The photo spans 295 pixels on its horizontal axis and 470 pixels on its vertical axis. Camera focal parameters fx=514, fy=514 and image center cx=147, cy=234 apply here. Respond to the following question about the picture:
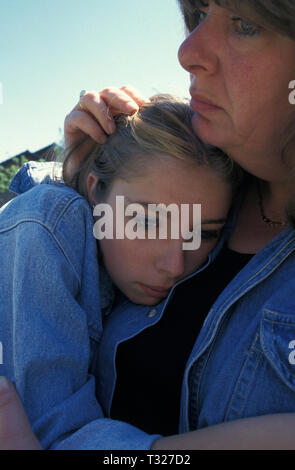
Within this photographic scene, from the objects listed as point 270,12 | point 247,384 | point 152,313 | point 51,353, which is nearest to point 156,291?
point 152,313

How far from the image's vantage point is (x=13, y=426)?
53.0 inches

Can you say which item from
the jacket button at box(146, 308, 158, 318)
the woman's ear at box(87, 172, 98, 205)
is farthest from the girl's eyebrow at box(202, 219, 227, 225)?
the woman's ear at box(87, 172, 98, 205)

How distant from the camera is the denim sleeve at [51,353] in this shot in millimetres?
1508

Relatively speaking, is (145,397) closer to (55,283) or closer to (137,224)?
(55,283)

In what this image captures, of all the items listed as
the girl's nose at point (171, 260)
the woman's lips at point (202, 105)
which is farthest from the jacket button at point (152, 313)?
the woman's lips at point (202, 105)

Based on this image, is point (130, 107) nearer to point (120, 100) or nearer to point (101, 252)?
point (120, 100)

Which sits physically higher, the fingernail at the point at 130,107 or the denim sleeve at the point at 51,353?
the fingernail at the point at 130,107

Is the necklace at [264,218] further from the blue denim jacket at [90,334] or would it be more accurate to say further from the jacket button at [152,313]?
the jacket button at [152,313]

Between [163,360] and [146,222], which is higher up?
[146,222]

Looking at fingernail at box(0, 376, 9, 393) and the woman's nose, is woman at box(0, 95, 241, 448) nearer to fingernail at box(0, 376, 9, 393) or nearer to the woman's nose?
fingernail at box(0, 376, 9, 393)

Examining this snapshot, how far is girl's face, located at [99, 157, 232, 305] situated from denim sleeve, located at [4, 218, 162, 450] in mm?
282

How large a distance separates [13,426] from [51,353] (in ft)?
0.93

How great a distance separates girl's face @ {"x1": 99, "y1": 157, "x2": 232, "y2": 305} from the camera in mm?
1903
